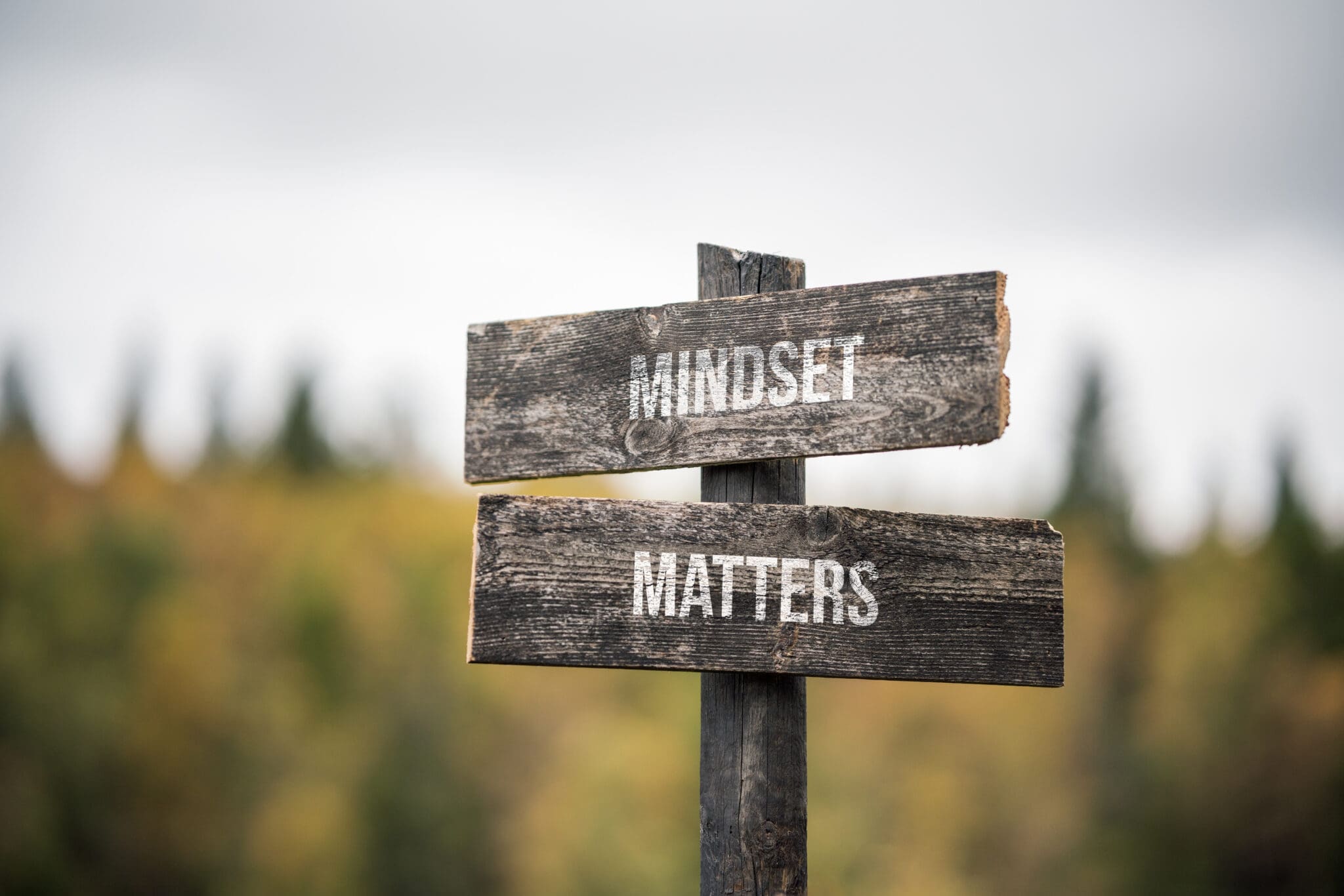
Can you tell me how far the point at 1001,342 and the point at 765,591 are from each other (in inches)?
19.7

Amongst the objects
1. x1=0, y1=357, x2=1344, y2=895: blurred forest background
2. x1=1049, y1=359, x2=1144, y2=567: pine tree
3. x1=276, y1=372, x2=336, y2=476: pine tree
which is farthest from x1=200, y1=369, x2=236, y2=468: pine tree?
x1=1049, y1=359, x2=1144, y2=567: pine tree

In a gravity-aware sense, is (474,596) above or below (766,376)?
below

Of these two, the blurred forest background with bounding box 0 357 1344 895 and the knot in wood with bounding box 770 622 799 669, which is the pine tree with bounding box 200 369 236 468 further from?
the knot in wood with bounding box 770 622 799 669

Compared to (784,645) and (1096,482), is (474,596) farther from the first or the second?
(1096,482)

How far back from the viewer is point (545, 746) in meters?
23.2

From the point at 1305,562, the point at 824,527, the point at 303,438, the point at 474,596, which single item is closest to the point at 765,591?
the point at 824,527

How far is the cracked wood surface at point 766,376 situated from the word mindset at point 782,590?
0.17 m

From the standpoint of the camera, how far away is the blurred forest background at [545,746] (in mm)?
19609

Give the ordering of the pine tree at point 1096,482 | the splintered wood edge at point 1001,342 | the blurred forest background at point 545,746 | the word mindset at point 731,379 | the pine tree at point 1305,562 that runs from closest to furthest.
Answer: the splintered wood edge at point 1001,342 → the word mindset at point 731,379 → the blurred forest background at point 545,746 → the pine tree at point 1305,562 → the pine tree at point 1096,482

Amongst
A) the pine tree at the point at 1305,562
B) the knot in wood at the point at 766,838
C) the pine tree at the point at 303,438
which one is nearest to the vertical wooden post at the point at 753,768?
the knot in wood at the point at 766,838

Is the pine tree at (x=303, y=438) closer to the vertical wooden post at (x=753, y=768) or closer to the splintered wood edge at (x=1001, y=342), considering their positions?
the vertical wooden post at (x=753, y=768)

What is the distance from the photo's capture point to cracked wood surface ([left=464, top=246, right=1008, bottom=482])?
1716 mm

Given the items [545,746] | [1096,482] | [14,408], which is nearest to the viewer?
[545,746]

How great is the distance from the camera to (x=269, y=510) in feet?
109
